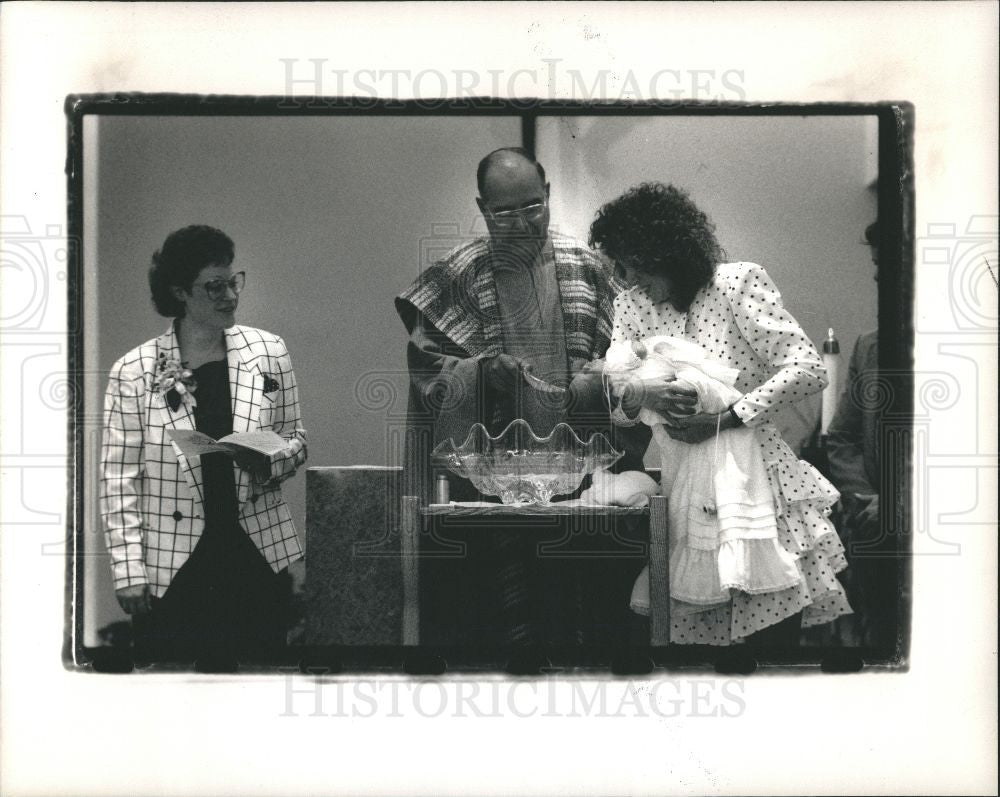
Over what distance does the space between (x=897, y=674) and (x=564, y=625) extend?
1.05 m

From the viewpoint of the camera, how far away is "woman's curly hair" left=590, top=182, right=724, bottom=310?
14.2ft

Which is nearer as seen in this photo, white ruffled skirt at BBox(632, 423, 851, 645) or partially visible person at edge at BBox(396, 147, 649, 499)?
white ruffled skirt at BBox(632, 423, 851, 645)

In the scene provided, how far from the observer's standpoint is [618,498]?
169 inches

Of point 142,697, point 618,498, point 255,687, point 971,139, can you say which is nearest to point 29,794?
point 142,697

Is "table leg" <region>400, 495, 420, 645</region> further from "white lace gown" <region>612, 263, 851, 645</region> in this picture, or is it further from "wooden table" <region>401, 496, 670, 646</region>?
"white lace gown" <region>612, 263, 851, 645</region>

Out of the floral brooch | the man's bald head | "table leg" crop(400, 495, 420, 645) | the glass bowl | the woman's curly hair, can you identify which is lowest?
"table leg" crop(400, 495, 420, 645)

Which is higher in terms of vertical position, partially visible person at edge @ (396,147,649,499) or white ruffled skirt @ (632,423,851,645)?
partially visible person at edge @ (396,147,649,499)

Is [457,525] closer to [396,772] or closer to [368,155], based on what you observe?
[396,772]

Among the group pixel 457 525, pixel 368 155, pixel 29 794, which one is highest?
pixel 368 155

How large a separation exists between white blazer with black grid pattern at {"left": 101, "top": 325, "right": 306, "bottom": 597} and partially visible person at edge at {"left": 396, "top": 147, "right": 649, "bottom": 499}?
0.42 m

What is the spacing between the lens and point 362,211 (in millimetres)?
4402

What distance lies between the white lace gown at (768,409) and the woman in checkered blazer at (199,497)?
121cm

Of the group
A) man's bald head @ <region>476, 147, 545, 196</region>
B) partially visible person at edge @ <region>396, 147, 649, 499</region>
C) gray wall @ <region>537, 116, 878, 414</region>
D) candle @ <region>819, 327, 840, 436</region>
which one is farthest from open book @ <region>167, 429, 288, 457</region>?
candle @ <region>819, 327, 840, 436</region>

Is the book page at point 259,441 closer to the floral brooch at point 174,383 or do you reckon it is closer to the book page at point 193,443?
the book page at point 193,443
